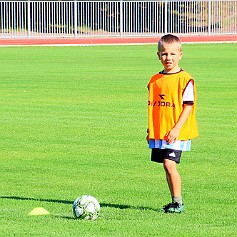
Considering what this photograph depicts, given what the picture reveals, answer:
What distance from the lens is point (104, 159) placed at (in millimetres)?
13258

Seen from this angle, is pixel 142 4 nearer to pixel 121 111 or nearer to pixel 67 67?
pixel 67 67

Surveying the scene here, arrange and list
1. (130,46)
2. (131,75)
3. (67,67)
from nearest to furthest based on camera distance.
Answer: (131,75)
(67,67)
(130,46)

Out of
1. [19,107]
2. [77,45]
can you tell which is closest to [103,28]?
[77,45]

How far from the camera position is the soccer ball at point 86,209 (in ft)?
29.4

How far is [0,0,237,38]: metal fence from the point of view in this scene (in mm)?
56531

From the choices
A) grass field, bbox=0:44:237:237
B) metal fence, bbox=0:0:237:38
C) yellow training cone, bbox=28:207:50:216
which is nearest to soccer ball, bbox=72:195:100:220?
grass field, bbox=0:44:237:237

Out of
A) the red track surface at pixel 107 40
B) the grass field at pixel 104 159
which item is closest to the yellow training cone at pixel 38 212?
the grass field at pixel 104 159

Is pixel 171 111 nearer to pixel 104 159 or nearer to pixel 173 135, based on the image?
pixel 173 135

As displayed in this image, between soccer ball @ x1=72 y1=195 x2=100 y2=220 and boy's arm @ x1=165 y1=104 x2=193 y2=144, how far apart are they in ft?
3.28

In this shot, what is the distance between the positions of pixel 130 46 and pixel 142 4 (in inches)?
418

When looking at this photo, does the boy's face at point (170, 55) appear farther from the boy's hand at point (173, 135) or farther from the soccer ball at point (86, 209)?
the soccer ball at point (86, 209)

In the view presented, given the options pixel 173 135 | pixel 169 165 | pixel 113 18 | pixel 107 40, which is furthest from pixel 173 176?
pixel 113 18

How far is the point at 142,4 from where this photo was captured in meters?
58.8

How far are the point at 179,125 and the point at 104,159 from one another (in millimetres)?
4063
